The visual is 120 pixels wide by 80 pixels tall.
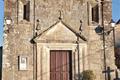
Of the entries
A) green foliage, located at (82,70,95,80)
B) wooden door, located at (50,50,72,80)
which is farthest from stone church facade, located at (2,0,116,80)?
green foliage, located at (82,70,95,80)

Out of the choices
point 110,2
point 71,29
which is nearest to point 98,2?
point 110,2

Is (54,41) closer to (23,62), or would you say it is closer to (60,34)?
(60,34)

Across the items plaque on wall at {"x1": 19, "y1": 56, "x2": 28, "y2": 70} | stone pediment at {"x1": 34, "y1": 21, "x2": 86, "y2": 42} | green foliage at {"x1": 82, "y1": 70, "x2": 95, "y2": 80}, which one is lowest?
green foliage at {"x1": 82, "y1": 70, "x2": 95, "y2": 80}

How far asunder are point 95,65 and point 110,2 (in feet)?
13.0

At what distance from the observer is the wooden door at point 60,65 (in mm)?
19078

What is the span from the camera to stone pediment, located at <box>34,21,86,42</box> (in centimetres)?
1902

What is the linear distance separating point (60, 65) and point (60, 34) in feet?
5.92

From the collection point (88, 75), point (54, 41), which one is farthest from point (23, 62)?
point (88, 75)

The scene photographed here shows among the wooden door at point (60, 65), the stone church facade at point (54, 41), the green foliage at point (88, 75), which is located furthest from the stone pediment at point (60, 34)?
Answer: the green foliage at point (88, 75)

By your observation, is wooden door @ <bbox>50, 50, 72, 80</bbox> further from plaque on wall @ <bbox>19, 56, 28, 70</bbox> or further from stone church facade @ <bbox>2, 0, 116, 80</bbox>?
plaque on wall @ <bbox>19, 56, 28, 70</bbox>

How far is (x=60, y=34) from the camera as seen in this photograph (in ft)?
63.1

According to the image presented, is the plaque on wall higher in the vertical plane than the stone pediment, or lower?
A: lower

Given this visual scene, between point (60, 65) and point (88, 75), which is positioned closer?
point (88, 75)

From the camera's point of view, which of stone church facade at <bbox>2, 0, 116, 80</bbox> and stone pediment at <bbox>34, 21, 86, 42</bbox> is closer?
stone church facade at <bbox>2, 0, 116, 80</bbox>
